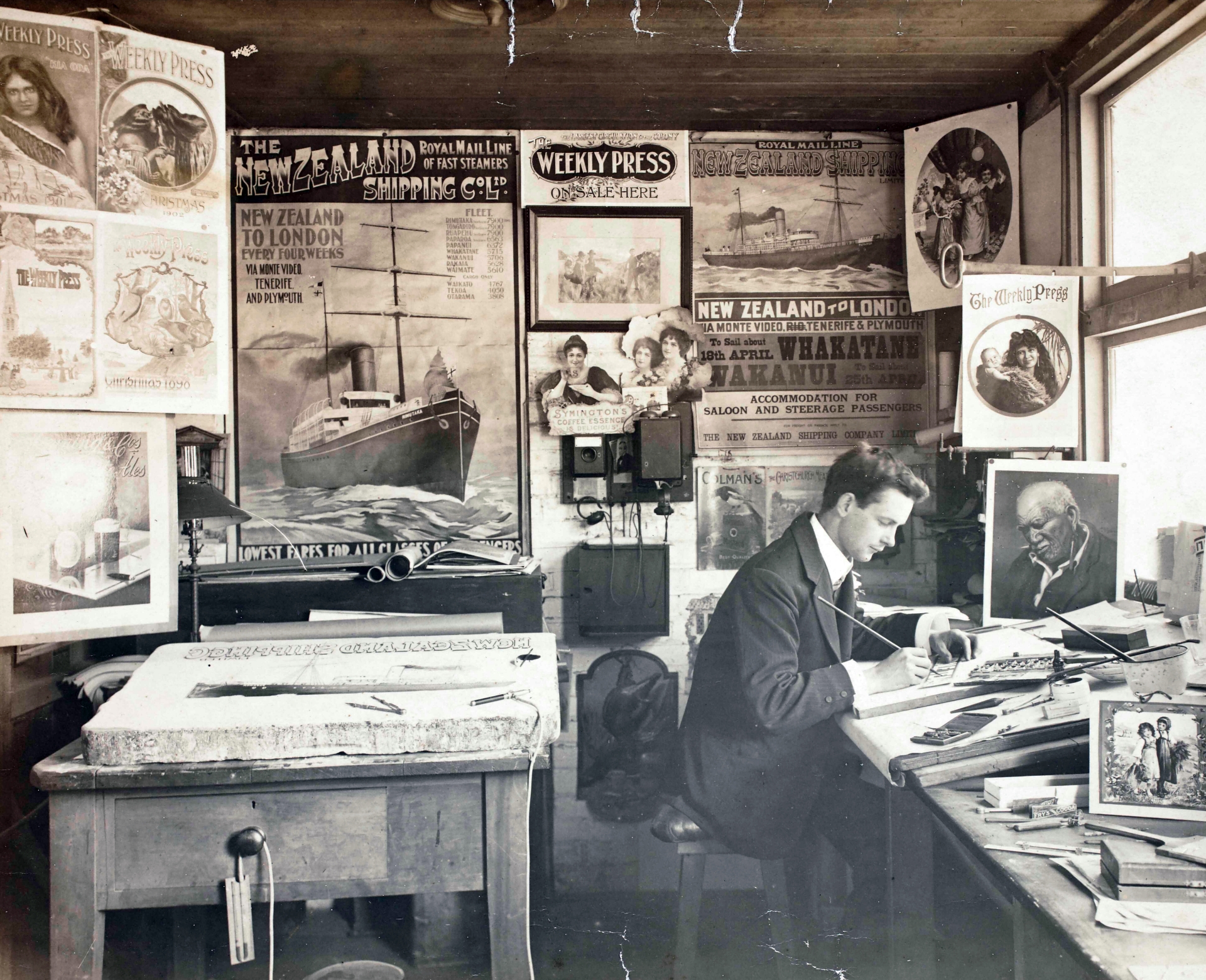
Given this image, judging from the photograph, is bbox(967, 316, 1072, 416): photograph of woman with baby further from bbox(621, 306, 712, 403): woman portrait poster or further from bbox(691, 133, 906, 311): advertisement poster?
bbox(621, 306, 712, 403): woman portrait poster

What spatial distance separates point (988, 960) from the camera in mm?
1816

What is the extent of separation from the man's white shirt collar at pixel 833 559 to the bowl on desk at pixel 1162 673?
84 cm

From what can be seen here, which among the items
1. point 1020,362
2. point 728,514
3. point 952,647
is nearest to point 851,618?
point 952,647

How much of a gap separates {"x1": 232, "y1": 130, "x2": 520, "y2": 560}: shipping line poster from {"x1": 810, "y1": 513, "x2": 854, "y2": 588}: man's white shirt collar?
1.14 m

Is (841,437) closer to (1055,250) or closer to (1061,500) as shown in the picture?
(1061,500)

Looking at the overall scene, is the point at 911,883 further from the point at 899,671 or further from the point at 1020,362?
the point at 1020,362

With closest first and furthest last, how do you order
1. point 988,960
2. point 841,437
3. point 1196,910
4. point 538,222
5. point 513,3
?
point 1196,910, point 988,960, point 513,3, point 841,437, point 538,222

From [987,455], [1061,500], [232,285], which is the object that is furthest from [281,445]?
[1061,500]

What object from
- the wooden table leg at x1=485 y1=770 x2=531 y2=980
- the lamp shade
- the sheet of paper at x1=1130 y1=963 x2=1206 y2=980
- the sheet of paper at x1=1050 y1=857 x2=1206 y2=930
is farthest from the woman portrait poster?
the sheet of paper at x1=1130 y1=963 x2=1206 y2=980

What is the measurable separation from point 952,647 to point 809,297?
1.34 meters

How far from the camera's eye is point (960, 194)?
2.63 meters

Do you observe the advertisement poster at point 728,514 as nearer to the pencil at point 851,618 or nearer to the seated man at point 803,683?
the seated man at point 803,683

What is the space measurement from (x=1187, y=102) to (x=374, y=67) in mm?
2331

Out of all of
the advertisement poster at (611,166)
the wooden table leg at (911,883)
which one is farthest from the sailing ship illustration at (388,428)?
the wooden table leg at (911,883)
